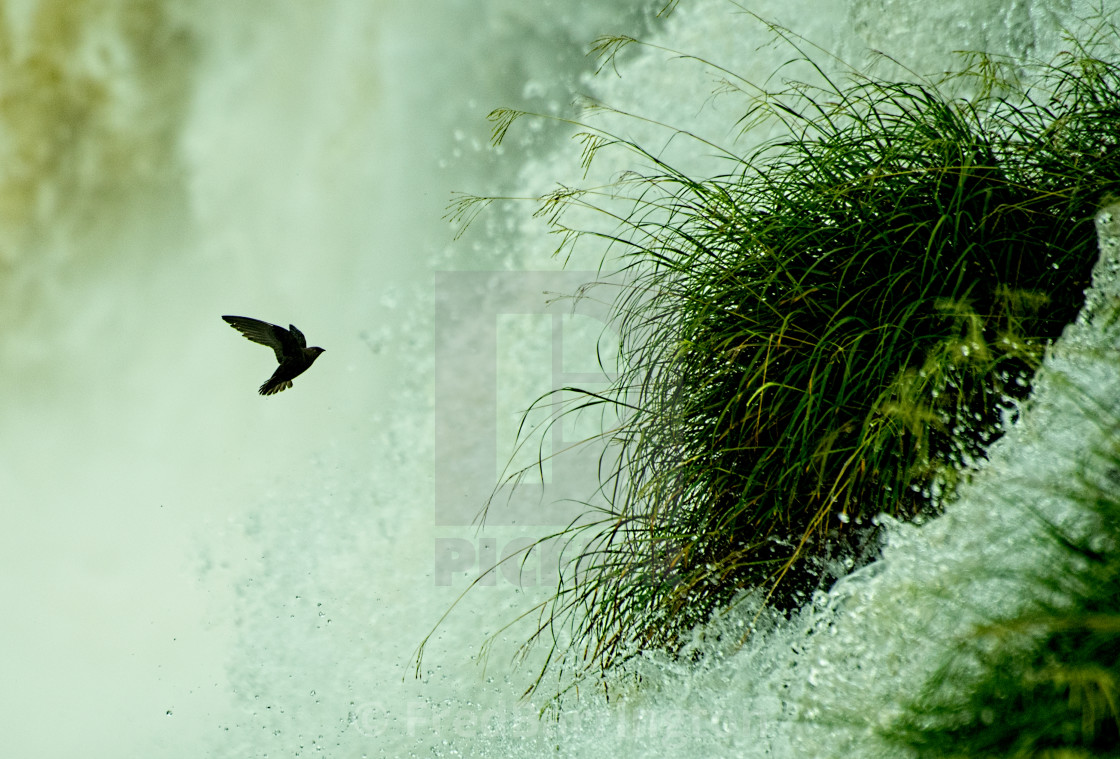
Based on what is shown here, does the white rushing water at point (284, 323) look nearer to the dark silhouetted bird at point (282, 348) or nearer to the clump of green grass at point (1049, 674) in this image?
the dark silhouetted bird at point (282, 348)

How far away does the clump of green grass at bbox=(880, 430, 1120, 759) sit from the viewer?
0.67 meters

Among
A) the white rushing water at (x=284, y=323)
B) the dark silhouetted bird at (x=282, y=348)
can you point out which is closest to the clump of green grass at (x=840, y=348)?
the dark silhouetted bird at (x=282, y=348)

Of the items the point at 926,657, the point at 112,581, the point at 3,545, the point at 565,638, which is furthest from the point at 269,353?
the point at 926,657

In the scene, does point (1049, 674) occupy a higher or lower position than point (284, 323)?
lower

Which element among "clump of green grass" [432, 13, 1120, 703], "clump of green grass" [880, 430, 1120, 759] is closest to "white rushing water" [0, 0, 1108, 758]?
"clump of green grass" [432, 13, 1120, 703]

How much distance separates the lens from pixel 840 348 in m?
1.22

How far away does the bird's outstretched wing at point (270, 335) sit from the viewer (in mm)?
1810

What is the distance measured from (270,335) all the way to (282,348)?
1.9 inches

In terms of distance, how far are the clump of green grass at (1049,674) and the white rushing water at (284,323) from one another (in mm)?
1635

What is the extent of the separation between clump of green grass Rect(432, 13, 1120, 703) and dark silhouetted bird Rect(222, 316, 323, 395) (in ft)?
2.55

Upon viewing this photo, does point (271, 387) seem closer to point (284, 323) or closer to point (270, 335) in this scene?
point (270, 335)

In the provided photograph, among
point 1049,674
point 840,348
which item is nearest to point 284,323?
point 840,348

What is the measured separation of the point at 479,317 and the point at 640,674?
1756 mm

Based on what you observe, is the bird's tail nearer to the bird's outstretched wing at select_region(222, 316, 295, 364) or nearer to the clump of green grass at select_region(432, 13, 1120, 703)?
the bird's outstretched wing at select_region(222, 316, 295, 364)
